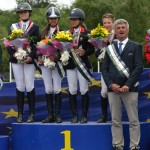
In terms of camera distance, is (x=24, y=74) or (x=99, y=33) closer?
(x=99, y=33)

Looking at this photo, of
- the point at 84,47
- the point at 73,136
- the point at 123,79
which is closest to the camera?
the point at 123,79

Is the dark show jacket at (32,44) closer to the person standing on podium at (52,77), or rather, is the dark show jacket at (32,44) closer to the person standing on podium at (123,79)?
the person standing on podium at (52,77)

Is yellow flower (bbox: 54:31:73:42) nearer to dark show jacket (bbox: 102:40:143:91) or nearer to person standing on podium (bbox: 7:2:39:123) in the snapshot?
person standing on podium (bbox: 7:2:39:123)

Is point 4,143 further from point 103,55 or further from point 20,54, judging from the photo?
point 103,55

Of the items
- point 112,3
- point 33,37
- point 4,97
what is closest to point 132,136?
point 33,37

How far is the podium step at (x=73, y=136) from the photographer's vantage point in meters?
6.66

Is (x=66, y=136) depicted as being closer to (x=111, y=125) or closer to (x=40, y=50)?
(x=111, y=125)

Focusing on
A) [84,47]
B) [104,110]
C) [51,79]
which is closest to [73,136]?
[104,110]

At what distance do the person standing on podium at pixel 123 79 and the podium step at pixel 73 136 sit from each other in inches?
9.8

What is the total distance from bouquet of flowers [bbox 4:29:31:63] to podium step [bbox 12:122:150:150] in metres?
0.98

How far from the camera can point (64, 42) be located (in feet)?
22.6

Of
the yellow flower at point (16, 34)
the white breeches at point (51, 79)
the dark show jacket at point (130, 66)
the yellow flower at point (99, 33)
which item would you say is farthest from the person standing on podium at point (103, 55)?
the yellow flower at point (16, 34)

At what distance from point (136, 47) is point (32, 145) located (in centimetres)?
199

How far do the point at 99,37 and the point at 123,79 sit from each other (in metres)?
0.82
